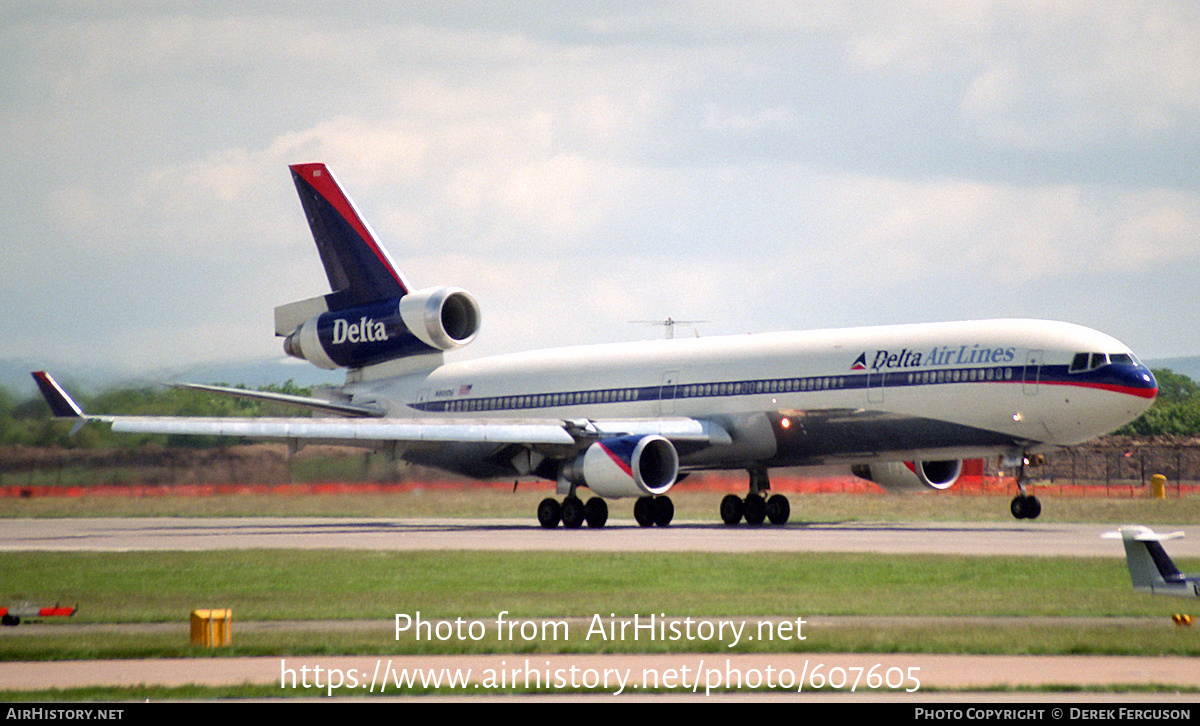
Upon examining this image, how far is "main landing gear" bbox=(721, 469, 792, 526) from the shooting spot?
3625 centimetres

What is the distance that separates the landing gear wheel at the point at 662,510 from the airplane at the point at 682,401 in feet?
0.18

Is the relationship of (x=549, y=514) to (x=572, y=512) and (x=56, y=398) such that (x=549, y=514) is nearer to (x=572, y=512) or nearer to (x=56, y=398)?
(x=572, y=512)

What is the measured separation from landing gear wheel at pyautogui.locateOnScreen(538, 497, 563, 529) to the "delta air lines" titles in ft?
25.4

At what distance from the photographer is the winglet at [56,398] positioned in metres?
33.8

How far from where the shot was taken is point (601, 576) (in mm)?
20469

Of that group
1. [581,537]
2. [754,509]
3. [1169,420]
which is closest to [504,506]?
[754,509]

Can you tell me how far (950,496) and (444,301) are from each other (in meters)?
16.1

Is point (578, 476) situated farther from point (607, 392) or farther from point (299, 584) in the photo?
point (299, 584)

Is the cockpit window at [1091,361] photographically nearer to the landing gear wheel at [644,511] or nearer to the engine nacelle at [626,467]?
the engine nacelle at [626,467]

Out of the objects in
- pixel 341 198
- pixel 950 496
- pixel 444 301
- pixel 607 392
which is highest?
pixel 341 198

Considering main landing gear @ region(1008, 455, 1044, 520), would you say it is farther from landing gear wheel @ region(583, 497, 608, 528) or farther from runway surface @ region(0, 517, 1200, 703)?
landing gear wheel @ region(583, 497, 608, 528)

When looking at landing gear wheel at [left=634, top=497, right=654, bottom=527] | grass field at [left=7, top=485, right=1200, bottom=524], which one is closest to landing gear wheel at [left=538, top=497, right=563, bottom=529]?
landing gear wheel at [left=634, top=497, right=654, bottom=527]

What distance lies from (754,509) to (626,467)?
204 inches

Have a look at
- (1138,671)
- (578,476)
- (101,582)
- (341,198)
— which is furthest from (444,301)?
(1138,671)
